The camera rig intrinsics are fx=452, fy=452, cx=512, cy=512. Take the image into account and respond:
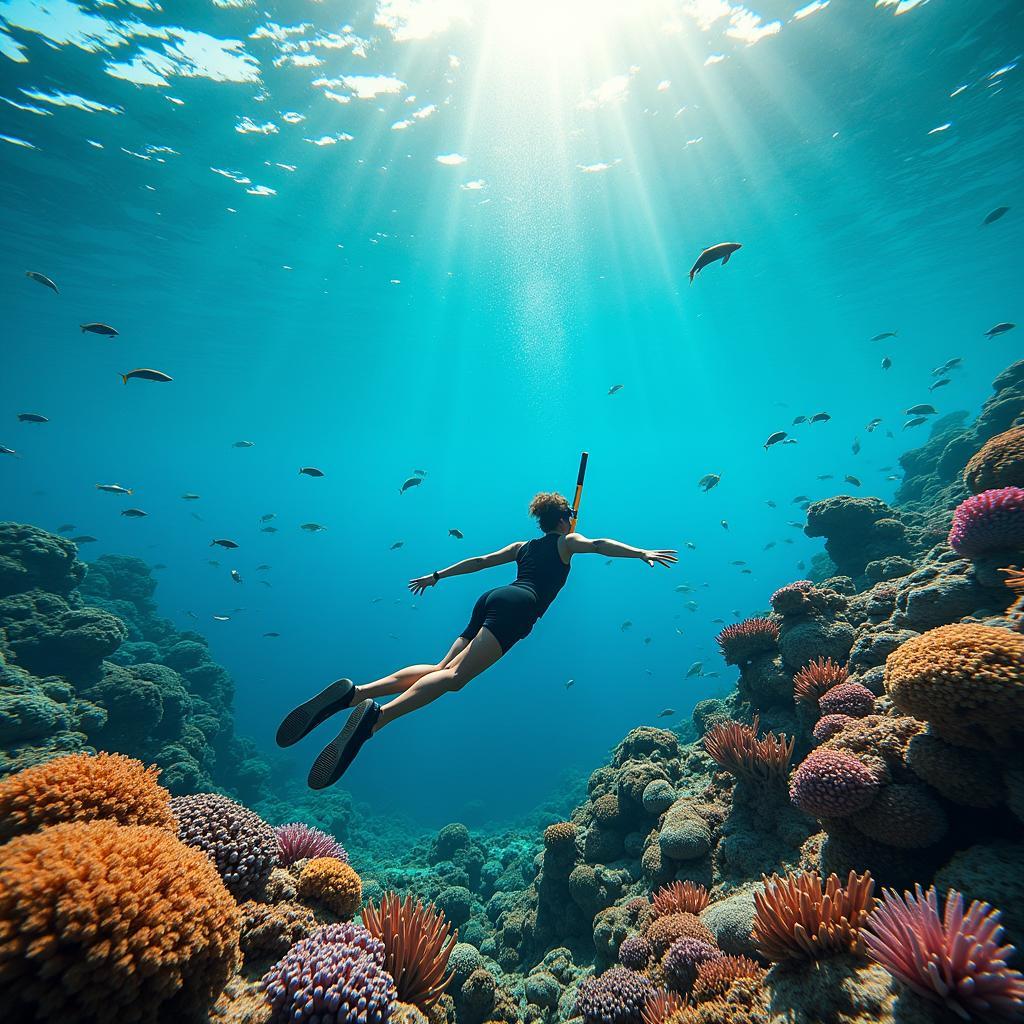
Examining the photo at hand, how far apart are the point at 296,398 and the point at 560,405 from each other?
38294mm

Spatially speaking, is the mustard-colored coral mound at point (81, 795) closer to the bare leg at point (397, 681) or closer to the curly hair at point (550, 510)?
the bare leg at point (397, 681)

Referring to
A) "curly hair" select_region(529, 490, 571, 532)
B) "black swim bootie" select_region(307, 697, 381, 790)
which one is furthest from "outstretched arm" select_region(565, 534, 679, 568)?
"black swim bootie" select_region(307, 697, 381, 790)

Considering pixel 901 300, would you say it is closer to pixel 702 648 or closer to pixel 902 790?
pixel 902 790

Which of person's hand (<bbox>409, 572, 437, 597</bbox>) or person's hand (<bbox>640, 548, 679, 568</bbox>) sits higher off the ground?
person's hand (<bbox>640, 548, 679, 568</bbox>)

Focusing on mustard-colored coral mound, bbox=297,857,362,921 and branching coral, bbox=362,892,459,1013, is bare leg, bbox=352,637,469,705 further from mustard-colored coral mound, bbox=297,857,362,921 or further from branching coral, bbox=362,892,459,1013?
branching coral, bbox=362,892,459,1013

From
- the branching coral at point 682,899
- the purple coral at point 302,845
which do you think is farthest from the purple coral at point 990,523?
the purple coral at point 302,845

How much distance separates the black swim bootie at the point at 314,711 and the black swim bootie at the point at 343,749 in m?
0.27

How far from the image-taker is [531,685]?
78.4m

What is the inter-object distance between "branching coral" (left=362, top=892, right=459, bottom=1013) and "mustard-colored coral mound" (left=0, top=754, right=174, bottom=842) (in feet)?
5.56

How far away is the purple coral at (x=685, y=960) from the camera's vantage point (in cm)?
383

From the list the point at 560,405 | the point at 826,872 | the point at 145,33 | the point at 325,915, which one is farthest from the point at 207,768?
the point at 560,405

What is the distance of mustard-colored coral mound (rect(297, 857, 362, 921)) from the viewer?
3.57 m

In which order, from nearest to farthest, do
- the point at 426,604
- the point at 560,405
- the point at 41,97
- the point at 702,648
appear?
the point at 41,97, the point at 560,405, the point at 702,648, the point at 426,604

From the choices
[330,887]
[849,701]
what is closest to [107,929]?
[330,887]
